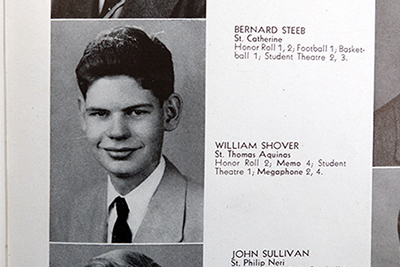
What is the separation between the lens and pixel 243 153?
772mm

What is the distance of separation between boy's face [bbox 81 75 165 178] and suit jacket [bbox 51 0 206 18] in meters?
0.13

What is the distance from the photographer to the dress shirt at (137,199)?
771 mm

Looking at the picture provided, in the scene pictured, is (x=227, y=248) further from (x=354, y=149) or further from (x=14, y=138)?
(x=14, y=138)

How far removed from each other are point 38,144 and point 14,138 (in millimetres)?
44

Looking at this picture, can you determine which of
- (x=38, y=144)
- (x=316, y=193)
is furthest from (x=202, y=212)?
(x=38, y=144)

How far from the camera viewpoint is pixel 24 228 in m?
0.76

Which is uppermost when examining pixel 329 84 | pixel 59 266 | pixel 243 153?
pixel 329 84

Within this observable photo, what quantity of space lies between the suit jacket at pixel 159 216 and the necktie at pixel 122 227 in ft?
0.06

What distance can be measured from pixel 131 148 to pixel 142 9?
26 centimetres

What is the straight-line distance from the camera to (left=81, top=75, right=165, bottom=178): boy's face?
2.49ft

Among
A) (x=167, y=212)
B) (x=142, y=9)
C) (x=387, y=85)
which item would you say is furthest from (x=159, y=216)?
A: (x=387, y=85)

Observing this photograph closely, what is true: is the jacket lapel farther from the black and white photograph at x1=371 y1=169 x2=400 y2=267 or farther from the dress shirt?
the black and white photograph at x1=371 y1=169 x2=400 y2=267

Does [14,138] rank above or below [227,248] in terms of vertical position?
above

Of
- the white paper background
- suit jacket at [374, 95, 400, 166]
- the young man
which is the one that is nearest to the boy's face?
the young man
